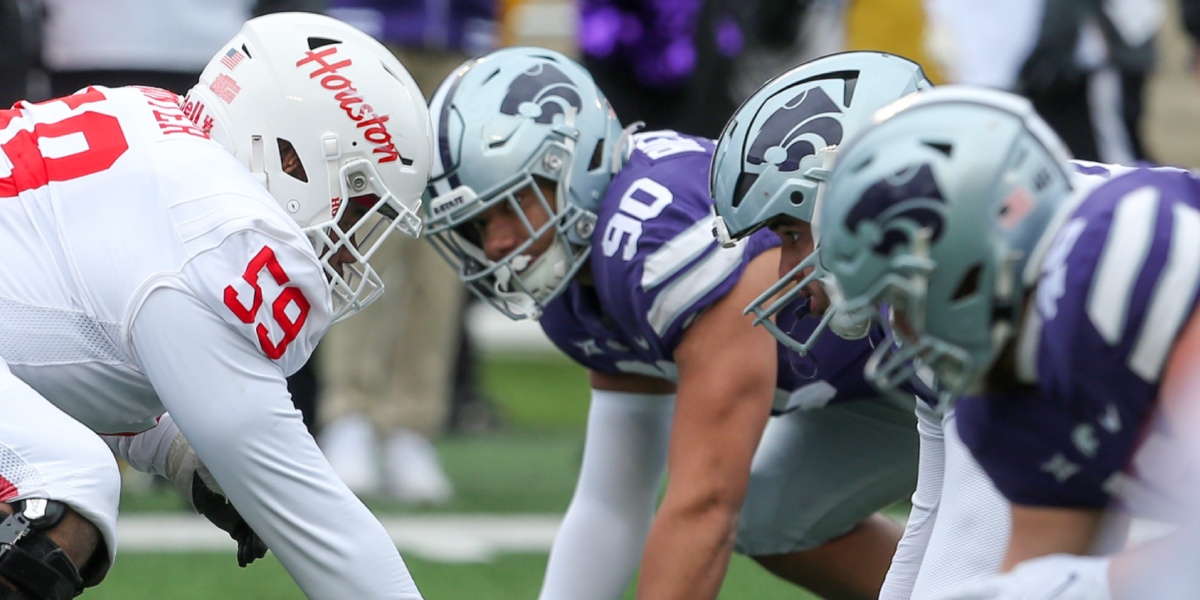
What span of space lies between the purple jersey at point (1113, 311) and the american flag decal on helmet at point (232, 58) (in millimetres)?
1333

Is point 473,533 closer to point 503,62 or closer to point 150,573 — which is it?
point 150,573

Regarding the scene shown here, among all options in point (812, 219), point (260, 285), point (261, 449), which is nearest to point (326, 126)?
point (260, 285)

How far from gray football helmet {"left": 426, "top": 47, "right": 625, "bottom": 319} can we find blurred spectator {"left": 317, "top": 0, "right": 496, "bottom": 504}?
219 cm

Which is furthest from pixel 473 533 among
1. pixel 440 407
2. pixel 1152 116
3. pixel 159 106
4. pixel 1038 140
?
pixel 1152 116

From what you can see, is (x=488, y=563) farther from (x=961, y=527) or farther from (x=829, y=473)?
(x=961, y=527)

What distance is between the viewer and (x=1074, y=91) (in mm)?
5219

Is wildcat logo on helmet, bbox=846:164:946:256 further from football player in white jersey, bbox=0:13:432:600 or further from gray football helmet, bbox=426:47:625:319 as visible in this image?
gray football helmet, bbox=426:47:625:319

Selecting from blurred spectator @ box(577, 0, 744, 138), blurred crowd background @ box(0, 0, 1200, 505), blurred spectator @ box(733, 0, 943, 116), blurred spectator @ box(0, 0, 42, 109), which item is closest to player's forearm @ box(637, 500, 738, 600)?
blurred crowd background @ box(0, 0, 1200, 505)

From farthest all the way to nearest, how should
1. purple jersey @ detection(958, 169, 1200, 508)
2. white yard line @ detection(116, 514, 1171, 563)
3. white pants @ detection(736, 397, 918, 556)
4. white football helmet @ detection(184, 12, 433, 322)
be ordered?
white yard line @ detection(116, 514, 1171, 563)
white pants @ detection(736, 397, 918, 556)
white football helmet @ detection(184, 12, 433, 322)
purple jersey @ detection(958, 169, 1200, 508)

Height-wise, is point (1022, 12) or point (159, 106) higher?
point (159, 106)

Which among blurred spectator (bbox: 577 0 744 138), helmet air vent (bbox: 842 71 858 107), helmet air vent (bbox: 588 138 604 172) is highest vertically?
helmet air vent (bbox: 842 71 858 107)

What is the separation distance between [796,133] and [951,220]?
2.62 ft

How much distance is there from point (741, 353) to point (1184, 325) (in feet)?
3.62

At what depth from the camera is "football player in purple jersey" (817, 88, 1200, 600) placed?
6.03 feet
